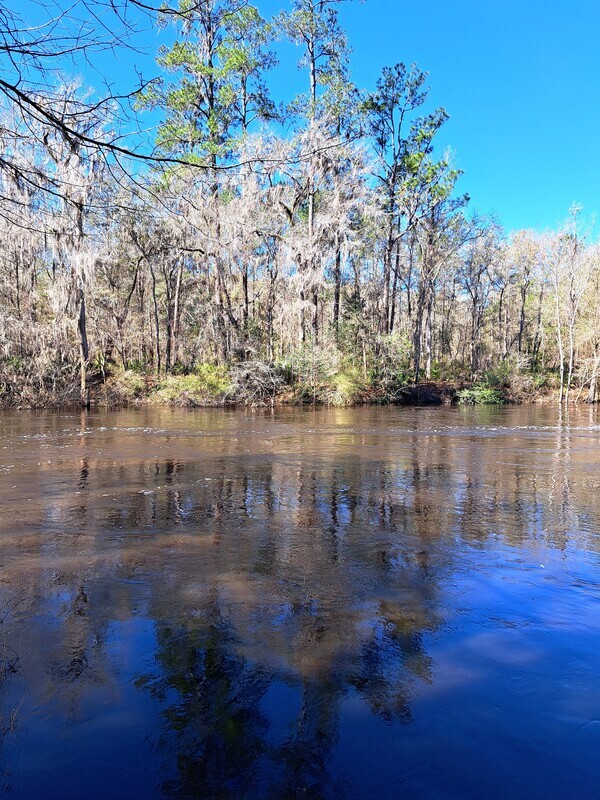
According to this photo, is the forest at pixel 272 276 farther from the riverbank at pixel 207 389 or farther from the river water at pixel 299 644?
the river water at pixel 299 644

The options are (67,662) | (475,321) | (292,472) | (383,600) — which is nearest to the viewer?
(67,662)

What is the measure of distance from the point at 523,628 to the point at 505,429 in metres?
15.7

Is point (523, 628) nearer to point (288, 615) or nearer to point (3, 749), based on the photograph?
point (288, 615)

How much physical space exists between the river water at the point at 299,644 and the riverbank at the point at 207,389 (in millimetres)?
19607

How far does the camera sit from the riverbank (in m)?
26.3

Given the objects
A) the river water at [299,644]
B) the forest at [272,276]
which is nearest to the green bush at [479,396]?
the forest at [272,276]

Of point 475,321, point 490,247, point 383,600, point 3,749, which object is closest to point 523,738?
point 383,600

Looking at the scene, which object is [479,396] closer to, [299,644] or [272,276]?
[272,276]

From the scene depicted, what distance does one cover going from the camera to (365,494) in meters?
8.36

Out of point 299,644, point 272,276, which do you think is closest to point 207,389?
point 272,276

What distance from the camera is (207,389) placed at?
28438mm

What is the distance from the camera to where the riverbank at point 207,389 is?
26266 millimetres

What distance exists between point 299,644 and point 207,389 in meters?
25.4

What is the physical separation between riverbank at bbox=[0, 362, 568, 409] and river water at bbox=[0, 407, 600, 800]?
1961 centimetres
